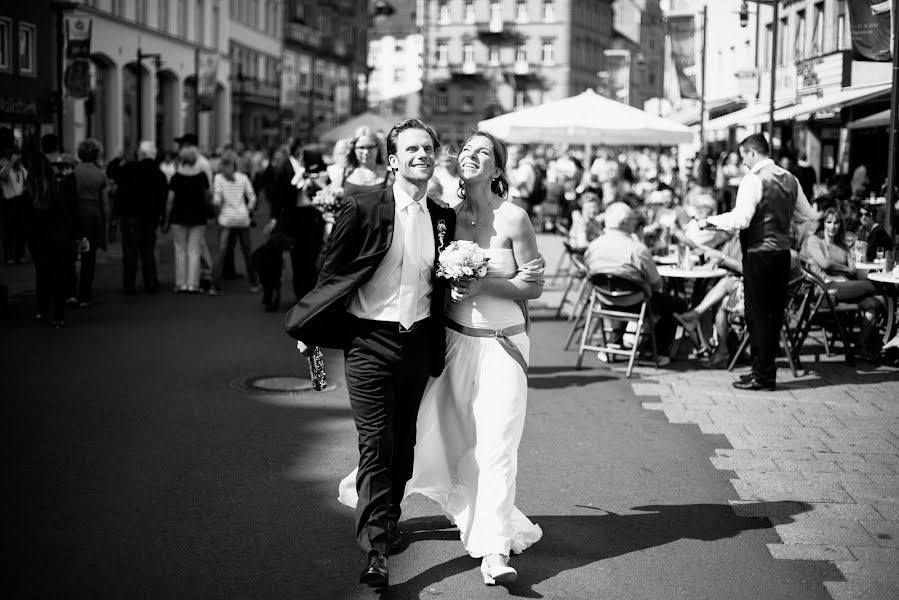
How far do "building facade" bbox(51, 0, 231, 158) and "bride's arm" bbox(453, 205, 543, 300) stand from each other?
3362 cm

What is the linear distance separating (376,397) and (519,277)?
0.84 meters

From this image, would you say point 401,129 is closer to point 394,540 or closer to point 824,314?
point 394,540

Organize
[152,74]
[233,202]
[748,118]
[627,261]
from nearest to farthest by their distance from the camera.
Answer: [627,261], [233,202], [748,118], [152,74]

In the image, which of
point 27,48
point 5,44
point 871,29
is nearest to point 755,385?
point 871,29

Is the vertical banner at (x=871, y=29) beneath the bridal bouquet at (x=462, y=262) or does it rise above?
above

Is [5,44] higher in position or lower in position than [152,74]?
lower

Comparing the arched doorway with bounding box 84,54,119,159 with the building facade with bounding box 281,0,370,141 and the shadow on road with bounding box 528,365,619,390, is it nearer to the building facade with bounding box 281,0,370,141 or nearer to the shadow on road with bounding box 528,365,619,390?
the building facade with bounding box 281,0,370,141

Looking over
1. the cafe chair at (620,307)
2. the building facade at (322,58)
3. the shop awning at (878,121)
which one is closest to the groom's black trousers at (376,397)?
the cafe chair at (620,307)

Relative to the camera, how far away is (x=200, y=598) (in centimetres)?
482

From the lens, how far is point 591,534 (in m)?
5.82

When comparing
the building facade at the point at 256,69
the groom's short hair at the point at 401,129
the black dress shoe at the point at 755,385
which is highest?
the building facade at the point at 256,69

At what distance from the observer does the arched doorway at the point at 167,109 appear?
51.9 m

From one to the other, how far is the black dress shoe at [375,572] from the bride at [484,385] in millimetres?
440

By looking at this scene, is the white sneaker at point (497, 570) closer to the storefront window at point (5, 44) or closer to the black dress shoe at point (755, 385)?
the black dress shoe at point (755, 385)
